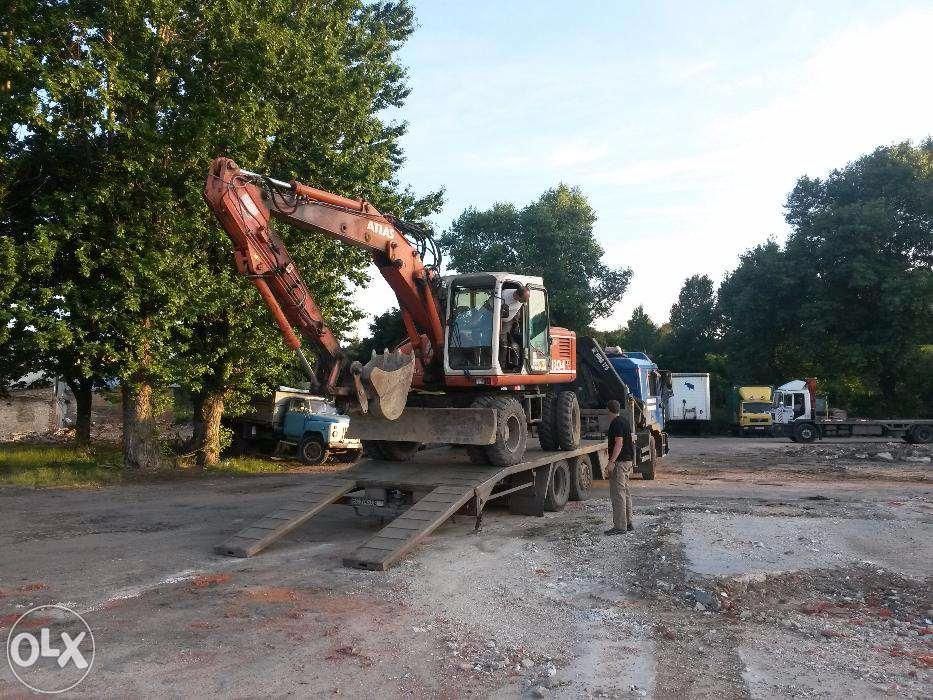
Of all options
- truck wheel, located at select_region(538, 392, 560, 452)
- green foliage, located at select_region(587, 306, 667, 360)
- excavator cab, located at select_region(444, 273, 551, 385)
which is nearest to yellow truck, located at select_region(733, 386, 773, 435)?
green foliage, located at select_region(587, 306, 667, 360)

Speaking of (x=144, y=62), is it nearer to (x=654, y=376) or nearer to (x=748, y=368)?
(x=654, y=376)

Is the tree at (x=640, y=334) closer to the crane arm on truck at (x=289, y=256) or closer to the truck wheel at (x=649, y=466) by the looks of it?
the truck wheel at (x=649, y=466)

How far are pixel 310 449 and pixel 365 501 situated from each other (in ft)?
41.4

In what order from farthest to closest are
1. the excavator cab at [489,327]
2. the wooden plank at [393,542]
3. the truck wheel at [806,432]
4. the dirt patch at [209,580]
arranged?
the truck wheel at [806,432] < the excavator cab at [489,327] < the wooden plank at [393,542] < the dirt patch at [209,580]

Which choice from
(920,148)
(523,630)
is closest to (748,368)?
(920,148)

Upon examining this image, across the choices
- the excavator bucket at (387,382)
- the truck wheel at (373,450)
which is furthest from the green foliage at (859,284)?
the excavator bucket at (387,382)

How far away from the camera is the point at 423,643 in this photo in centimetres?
622

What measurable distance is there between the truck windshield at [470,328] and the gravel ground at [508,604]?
8.80ft

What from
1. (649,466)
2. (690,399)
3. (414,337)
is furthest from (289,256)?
(690,399)

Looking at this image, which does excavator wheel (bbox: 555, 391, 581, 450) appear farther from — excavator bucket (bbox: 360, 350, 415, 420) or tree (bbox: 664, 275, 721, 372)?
tree (bbox: 664, 275, 721, 372)

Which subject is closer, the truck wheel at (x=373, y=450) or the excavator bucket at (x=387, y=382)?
the excavator bucket at (x=387, y=382)

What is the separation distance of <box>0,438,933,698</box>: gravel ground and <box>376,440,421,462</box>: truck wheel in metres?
1.32

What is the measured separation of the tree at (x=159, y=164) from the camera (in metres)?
14.8

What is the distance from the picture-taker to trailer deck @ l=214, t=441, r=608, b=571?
894 centimetres
